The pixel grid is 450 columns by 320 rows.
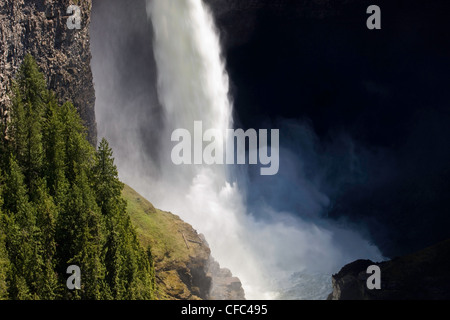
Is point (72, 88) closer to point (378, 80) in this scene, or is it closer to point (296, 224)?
point (296, 224)

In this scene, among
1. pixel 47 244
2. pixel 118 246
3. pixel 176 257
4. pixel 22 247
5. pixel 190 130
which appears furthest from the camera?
pixel 190 130

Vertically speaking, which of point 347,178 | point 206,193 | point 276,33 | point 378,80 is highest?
point 276,33

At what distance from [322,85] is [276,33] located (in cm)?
1192

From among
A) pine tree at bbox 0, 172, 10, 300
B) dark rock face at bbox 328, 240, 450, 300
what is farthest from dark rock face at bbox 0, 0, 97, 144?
dark rock face at bbox 328, 240, 450, 300

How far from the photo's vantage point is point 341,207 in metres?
80.2

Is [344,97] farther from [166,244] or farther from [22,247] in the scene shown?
[22,247]

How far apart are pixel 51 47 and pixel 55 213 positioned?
16.4m

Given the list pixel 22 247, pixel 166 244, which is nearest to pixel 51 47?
pixel 166 244

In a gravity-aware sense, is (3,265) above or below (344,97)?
below

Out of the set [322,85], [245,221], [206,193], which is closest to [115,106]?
[206,193]

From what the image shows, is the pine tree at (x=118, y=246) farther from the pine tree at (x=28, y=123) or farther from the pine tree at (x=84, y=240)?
the pine tree at (x=28, y=123)

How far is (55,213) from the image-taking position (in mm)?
28609

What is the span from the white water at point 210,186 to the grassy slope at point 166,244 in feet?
58.8

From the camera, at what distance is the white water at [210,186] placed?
64125mm
